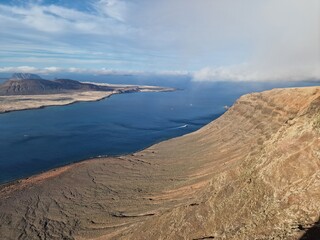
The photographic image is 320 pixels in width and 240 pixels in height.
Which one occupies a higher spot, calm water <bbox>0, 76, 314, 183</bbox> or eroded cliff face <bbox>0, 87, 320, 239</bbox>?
eroded cliff face <bbox>0, 87, 320, 239</bbox>

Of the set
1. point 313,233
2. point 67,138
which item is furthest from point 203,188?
point 67,138

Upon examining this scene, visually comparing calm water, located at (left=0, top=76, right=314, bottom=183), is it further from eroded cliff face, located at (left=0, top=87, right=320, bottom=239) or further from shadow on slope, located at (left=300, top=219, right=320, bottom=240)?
shadow on slope, located at (left=300, top=219, right=320, bottom=240)

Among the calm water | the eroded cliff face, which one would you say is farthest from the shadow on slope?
the calm water

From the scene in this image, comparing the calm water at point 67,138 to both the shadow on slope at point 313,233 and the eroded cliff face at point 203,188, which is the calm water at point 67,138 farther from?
the shadow on slope at point 313,233

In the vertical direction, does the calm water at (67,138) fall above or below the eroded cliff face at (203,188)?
below

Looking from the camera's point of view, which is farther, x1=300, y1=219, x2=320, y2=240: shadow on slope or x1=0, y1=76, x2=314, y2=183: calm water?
x1=0, y1=76, x2=314, y2=183: calm water

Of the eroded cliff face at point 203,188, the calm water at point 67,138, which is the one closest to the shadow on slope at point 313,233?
the eroded cliff face at point 203,188

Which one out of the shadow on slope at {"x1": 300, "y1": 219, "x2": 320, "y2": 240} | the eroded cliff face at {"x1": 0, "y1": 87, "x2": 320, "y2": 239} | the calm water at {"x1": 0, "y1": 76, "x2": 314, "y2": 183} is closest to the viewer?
the shadow on slope at {"x1": 300, "y1": 219, "x2": 320, "y2": 240}

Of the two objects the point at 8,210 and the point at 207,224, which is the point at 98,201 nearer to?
the point at 8,210

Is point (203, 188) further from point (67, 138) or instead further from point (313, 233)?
point (67, 138)
